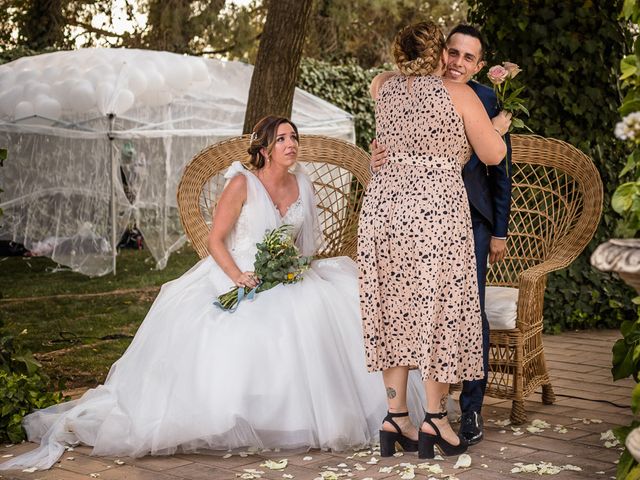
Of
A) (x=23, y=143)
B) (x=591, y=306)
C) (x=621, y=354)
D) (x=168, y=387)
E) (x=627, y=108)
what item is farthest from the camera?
(x=23, y=143)

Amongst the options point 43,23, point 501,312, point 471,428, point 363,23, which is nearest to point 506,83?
point 501,312

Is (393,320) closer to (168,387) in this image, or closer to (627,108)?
(168,387)

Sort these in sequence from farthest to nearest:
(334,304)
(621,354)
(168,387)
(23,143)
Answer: (23,143), (334,304), (168,387), (621,354)

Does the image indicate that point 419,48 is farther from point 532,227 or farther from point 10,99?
point 10,99

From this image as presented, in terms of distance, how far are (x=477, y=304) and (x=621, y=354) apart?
69 cm

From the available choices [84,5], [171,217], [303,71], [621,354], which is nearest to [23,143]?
[171,217]

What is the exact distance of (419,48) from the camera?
3.69 metres

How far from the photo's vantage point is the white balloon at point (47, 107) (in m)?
9.99

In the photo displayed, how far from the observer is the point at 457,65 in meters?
3.89

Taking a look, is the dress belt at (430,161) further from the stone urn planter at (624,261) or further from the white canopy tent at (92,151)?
the white canopy tent at (92,151)

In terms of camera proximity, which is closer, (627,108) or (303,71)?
(627,108)

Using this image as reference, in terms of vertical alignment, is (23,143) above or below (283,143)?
below

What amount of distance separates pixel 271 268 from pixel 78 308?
15.8 ft

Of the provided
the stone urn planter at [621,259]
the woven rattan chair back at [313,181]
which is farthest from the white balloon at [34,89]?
the stone urn planter at [621,259]
